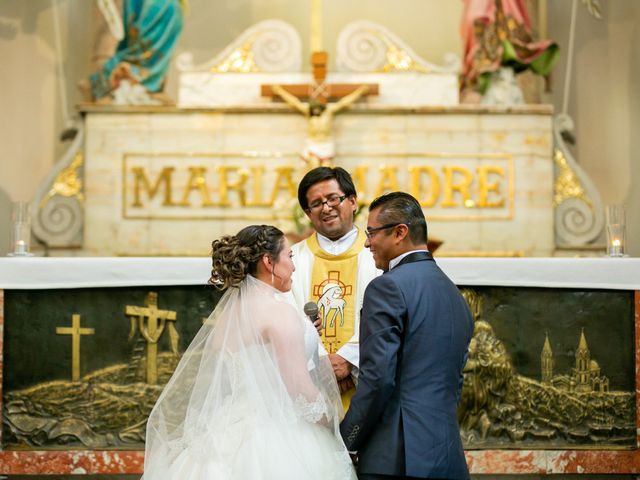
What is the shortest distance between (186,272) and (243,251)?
190cm

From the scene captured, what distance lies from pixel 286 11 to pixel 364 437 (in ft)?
25.4

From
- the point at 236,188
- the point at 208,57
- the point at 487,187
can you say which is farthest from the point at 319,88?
the point at 208,57

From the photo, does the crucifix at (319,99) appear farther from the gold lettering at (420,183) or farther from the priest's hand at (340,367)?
the priest's hand at (340,367)

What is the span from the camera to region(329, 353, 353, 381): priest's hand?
13.9 feet

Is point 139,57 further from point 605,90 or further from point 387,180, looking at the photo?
point 605,90

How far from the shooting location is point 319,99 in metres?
8.62

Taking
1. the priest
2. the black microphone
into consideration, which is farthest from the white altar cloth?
the black microphone

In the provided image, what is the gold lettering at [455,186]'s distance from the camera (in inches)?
343

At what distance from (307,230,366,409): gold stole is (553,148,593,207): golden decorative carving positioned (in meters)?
4.58

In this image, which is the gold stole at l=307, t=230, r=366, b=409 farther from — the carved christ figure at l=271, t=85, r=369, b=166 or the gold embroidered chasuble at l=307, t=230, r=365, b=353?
the carved christ figure at l=271, t=85, r=369, b=166

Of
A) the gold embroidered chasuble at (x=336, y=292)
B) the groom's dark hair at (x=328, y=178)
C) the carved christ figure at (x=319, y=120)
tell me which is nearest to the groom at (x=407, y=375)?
the groom's dark hair at (x=328, y=178)

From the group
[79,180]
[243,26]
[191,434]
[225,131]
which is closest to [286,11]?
[243,26]

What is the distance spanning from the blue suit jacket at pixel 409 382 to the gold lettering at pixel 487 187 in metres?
5.27

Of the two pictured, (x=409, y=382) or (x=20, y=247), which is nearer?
(x=409, y=382)
